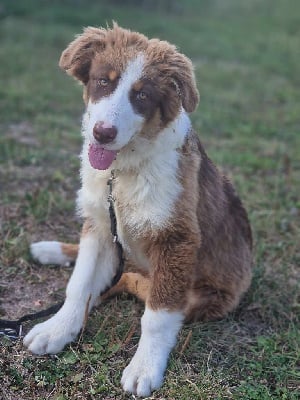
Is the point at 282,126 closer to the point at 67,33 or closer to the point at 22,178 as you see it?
the point at 22,178

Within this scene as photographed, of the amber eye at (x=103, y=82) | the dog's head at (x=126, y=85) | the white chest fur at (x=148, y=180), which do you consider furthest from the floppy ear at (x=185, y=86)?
the amber eye at (x=103, y=82)

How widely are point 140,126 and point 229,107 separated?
214 inches

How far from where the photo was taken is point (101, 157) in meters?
3.09

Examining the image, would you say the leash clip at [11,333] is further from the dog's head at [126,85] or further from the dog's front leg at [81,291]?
the dog's head at [126,85]

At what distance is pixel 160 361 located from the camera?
3164 millimetres

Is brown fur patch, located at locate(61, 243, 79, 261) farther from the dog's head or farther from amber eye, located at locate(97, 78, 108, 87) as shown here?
amber eye, located at locate(97, 78, 108, 87)

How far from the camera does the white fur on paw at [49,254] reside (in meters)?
4.03

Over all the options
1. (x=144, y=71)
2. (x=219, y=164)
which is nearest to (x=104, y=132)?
(x=144, y=71)

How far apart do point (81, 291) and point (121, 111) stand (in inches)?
41.9

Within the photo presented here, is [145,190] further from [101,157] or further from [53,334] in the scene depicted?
[53,334]

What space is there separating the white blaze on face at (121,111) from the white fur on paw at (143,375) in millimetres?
1056

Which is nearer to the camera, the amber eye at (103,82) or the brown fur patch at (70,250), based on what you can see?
the amber eye at (103,82)

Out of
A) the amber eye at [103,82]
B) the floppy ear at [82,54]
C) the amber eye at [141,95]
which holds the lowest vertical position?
the amber eye at [141,95]

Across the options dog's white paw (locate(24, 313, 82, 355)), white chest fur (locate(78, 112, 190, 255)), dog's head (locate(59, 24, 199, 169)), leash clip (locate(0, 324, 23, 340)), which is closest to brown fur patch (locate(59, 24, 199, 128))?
dog's head (locate(59, 24, 199, 169))
